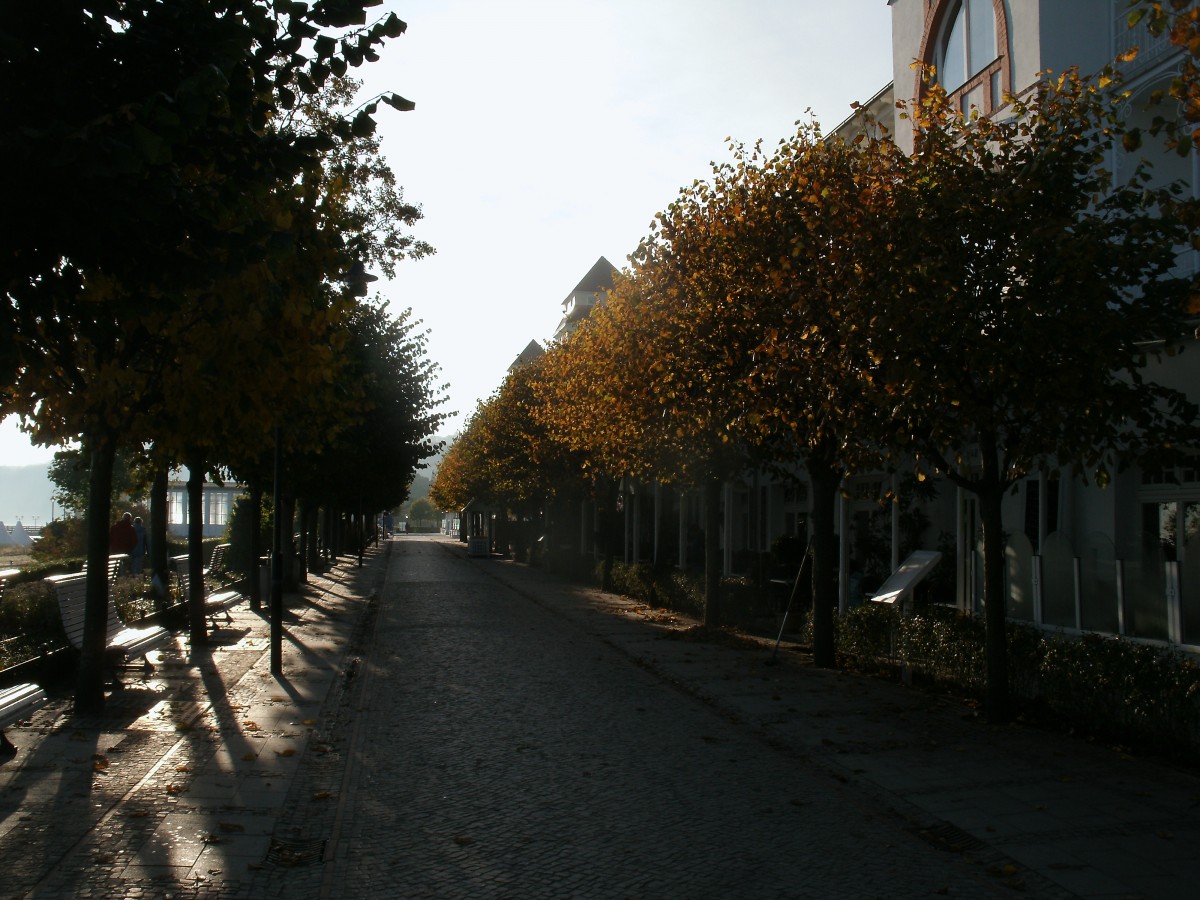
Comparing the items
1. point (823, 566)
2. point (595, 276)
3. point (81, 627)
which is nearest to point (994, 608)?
point (823, 566)

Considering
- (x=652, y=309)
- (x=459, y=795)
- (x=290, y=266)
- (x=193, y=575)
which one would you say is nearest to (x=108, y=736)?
(x=459, y=795)

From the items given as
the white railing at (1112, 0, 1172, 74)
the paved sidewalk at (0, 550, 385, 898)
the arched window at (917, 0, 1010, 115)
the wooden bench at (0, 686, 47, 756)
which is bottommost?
the paved sidewalk at (0, 550, 385, 898)

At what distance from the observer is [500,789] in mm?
7789

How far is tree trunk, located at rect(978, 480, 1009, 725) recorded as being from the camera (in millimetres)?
10133

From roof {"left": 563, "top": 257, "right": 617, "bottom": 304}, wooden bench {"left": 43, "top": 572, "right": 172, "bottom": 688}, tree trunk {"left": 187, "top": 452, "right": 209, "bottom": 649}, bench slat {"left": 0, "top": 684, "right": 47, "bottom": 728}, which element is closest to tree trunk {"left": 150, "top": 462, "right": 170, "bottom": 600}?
tree trunk {"left": 187, "top": 452, "right": 209, "bottom": 649}

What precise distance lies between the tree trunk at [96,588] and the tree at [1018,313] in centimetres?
692

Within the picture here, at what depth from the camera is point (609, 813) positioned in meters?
7.20

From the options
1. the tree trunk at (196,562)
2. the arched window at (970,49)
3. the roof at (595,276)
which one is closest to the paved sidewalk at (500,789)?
the tree trunk at (196,562)

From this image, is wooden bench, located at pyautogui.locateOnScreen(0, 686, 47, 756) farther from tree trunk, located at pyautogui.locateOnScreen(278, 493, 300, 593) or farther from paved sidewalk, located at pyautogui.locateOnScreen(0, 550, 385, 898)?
tree trunk, located at pyautogui.locateOnScreen(278, 493, 300, 593)

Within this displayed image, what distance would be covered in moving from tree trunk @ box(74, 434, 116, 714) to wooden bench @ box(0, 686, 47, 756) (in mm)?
1794

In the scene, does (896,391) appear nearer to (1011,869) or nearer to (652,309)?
(1011,869)

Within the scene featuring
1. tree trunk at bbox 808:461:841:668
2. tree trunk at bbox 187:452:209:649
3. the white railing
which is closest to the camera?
tree trunk at bbox 808:461:841:668

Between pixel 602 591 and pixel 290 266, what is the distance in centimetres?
2233

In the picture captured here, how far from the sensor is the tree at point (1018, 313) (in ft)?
28.8
